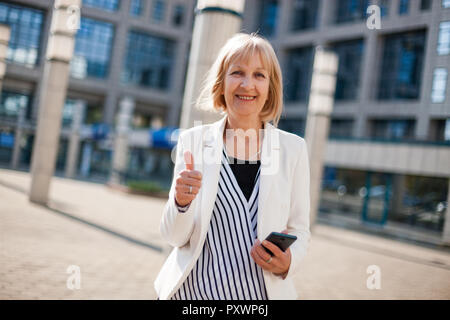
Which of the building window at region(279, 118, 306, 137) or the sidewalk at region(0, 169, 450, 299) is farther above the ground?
the building window at region(279, 118, 306, 137)

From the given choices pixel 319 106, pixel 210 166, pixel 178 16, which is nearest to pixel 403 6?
pixel 210 166

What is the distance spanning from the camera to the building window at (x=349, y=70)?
3117cm

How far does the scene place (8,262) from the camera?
17.3 feet

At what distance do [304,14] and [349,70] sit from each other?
691 cm

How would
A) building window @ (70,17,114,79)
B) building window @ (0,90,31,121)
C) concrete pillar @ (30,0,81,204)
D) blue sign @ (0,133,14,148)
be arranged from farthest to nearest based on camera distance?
building window @ (70,17,114,79) < building window @ (0,90,31,121) < blue sign @ (0,133,14,148) < concrete pillar @ (30,0,81,204)

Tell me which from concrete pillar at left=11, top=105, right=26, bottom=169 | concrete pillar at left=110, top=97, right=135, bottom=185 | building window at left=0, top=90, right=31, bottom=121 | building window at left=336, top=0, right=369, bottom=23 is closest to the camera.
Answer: concrete pillar at left=110, top=97, right=135, bottom=185

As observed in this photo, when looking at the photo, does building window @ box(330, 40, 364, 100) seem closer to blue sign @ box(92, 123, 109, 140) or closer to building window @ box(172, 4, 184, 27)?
building window @ box(172, 4, 184, 27)

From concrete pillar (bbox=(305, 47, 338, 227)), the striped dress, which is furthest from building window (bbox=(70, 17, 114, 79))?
the striped dress

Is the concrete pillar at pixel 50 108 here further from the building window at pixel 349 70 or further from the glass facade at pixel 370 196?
the building window at pixel 349 70

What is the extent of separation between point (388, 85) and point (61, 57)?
22.0 m

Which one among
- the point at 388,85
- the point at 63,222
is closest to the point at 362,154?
the point at 388,85

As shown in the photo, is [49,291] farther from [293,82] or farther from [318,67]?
[293,82]

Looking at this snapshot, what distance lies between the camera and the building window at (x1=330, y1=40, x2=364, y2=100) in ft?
102

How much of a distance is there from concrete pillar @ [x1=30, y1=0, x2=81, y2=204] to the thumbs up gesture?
34.7 feet
